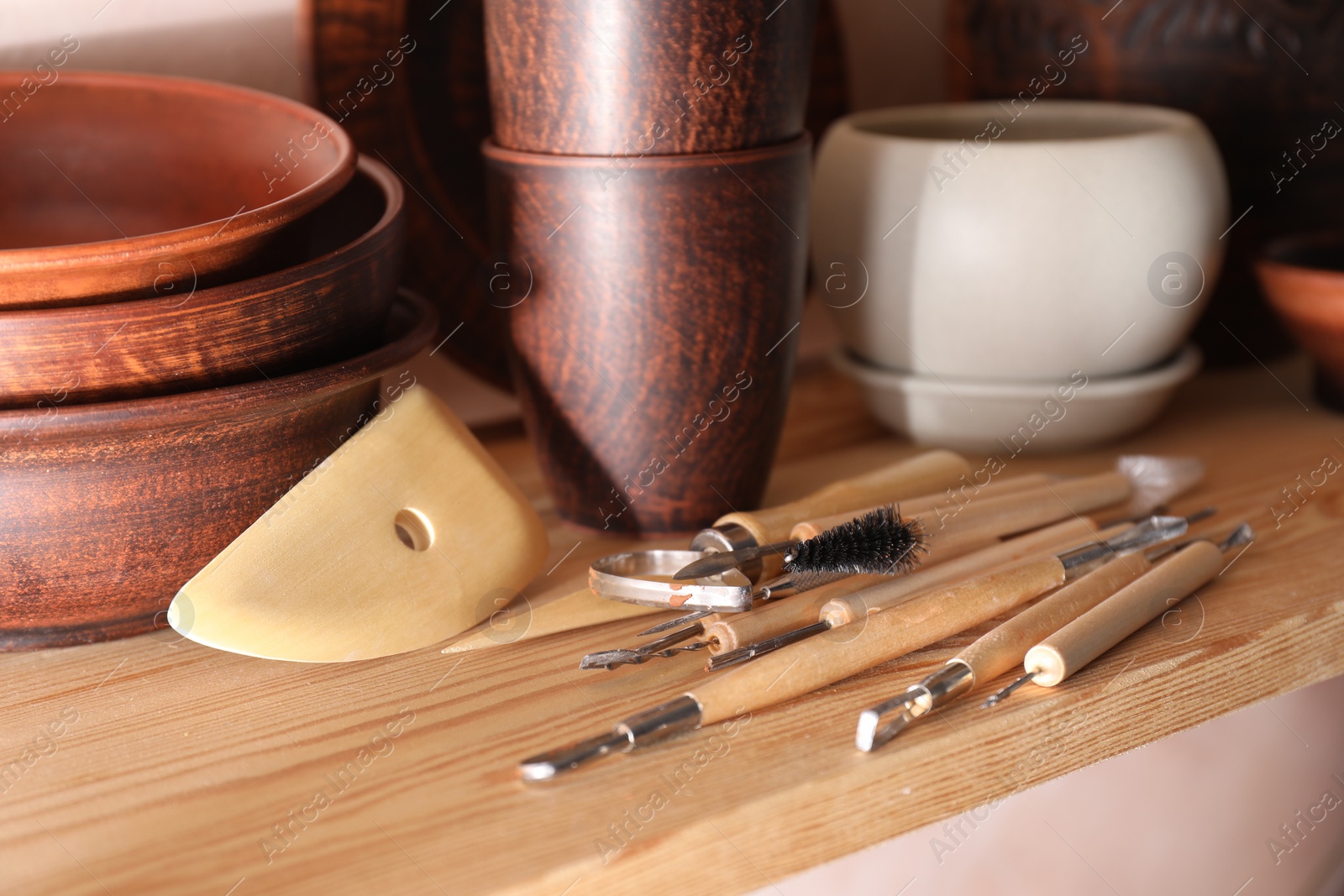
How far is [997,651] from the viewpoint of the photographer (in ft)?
1.34

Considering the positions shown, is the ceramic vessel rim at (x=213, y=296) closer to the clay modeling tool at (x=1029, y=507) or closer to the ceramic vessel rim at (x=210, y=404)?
the ceramic vessel rim at (x=210, y=404)

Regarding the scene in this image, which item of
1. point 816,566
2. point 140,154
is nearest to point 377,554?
point 816,566

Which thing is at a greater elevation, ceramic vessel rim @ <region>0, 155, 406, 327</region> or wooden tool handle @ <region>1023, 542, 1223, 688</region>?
ceramic vessel rim @ <region>0, 155, 406, 327</region>

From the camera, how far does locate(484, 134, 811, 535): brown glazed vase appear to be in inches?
20.2

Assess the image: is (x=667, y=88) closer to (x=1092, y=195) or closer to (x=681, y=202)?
(x=681, y=202)

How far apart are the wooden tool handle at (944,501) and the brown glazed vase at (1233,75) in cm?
30

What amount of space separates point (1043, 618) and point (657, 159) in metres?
0.26

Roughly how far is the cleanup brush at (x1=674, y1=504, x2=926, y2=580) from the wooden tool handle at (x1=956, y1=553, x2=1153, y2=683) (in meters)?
0.05

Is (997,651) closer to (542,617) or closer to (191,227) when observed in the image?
(542,617)

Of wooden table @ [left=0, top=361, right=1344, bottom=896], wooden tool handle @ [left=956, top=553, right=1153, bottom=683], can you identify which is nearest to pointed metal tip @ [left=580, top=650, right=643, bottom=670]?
wooden table @ [left=0, top=361, right=1344, bottom=896]

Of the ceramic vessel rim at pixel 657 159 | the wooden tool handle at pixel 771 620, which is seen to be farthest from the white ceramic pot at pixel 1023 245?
the wooden tool handle at pixel 771 620

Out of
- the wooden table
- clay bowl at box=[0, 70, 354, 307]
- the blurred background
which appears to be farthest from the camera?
the blurred background

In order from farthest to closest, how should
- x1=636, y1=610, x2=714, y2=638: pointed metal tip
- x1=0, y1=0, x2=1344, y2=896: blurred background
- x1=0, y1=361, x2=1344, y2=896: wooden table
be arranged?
x1=0, y1=0, x2=1344, y2=896: blurred background → x1=636, y1=610, x2=714, y2=638: pointed metal tip → x1=0, y1=361, x2=1344, y2=896: wooden table

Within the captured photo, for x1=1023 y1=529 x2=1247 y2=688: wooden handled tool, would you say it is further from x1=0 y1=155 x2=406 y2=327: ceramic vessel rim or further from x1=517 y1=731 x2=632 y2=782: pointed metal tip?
x1=0 y1=155 x2=406 y2=327: ceramic vessel rim
